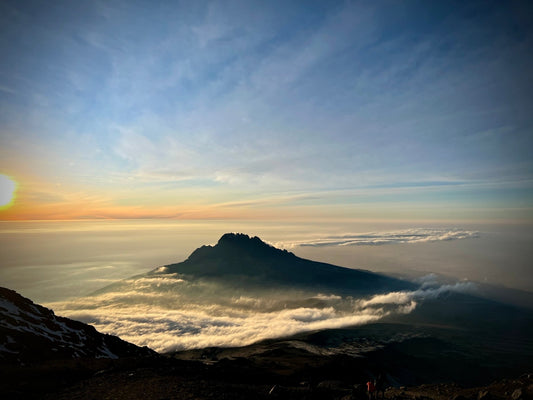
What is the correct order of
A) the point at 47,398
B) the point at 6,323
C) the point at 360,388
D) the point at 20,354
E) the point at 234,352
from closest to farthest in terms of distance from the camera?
1. the point at 47,398
2. the point at 360,388
3. the point at 20,354
4. the point at 6,323
5. the point at 234,352

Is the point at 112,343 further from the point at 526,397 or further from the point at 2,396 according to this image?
the point at 526,397

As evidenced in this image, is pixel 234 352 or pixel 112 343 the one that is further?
pixel 234 352

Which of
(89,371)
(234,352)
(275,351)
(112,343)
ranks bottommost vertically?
(234,352)

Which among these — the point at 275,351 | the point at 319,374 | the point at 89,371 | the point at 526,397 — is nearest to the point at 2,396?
the point at 89,371

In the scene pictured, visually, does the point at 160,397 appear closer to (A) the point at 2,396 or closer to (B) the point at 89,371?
(A) the point at 2,396

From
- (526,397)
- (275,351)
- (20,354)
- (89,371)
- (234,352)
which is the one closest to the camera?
(526,397)

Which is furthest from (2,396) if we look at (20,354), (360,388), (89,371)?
(360,388)

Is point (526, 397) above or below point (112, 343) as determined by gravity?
above
